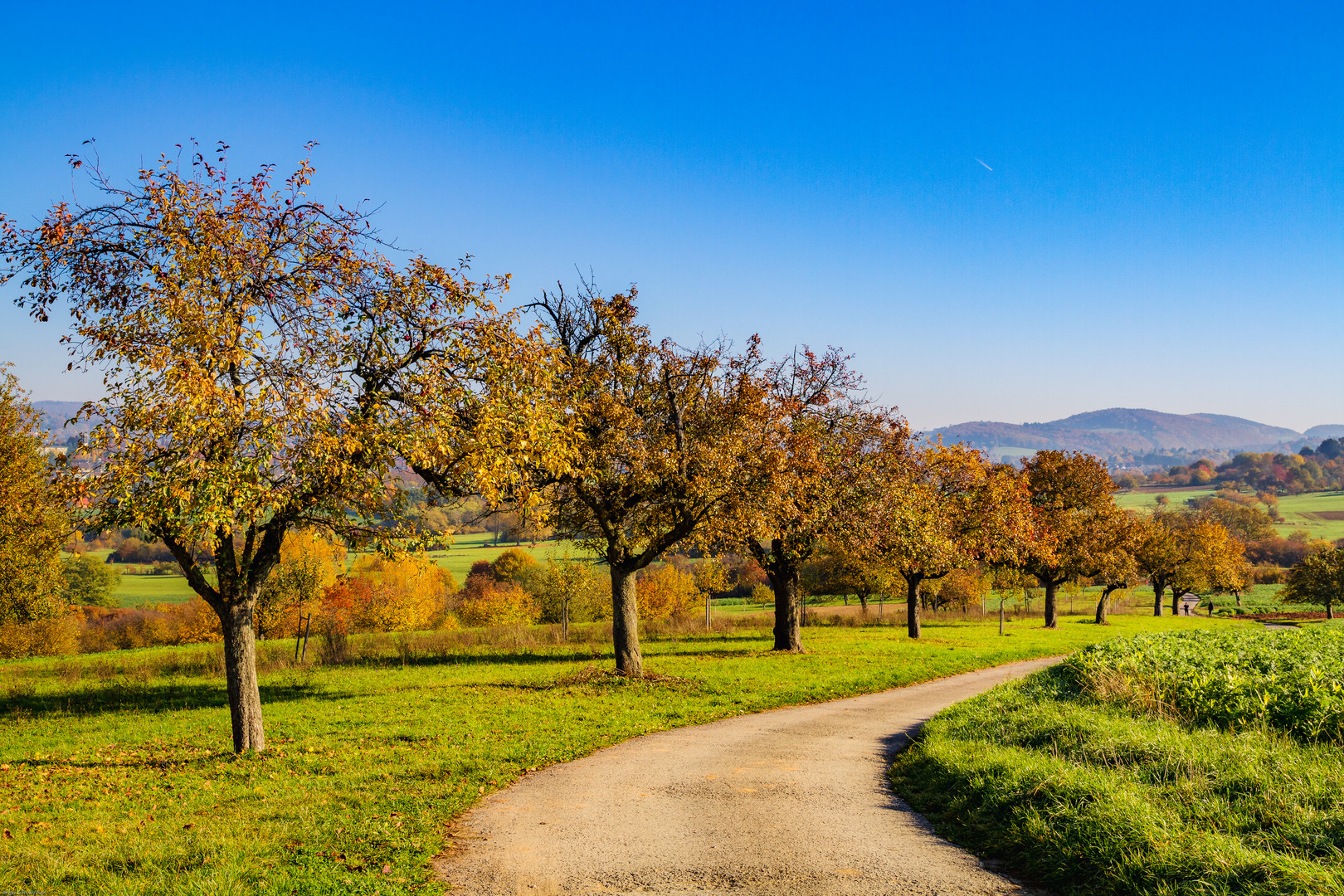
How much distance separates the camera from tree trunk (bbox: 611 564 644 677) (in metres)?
21.6

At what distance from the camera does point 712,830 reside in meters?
8.68

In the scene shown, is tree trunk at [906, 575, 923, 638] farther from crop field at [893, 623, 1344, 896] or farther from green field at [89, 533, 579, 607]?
green field at [89, 533, 579, 607]

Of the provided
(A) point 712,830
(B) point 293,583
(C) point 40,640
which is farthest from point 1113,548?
(C) point 40,640

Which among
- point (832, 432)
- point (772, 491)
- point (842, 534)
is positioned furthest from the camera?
point (832, 432)

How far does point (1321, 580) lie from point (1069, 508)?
3174 cm

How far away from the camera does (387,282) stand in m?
13.4

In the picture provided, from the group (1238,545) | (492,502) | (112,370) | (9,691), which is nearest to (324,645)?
(9,691)

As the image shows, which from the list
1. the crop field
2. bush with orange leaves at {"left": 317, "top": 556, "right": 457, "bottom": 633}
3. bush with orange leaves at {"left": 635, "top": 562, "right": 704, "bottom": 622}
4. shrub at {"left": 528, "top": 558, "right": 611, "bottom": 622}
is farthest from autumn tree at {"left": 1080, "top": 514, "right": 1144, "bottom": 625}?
bush with orange leaves at {"left": 317, "top": 556, "right": 457, "bottom": 633}

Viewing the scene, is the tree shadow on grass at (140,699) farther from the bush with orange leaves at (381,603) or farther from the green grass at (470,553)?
the green grass at (470,553)

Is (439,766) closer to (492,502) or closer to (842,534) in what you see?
(492,502)

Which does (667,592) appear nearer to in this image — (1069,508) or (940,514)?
(1069,508)

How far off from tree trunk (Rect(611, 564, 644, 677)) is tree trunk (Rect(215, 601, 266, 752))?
9.87 metres

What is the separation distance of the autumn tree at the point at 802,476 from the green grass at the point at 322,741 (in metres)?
3.57

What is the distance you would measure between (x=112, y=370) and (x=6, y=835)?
20.2 ft
